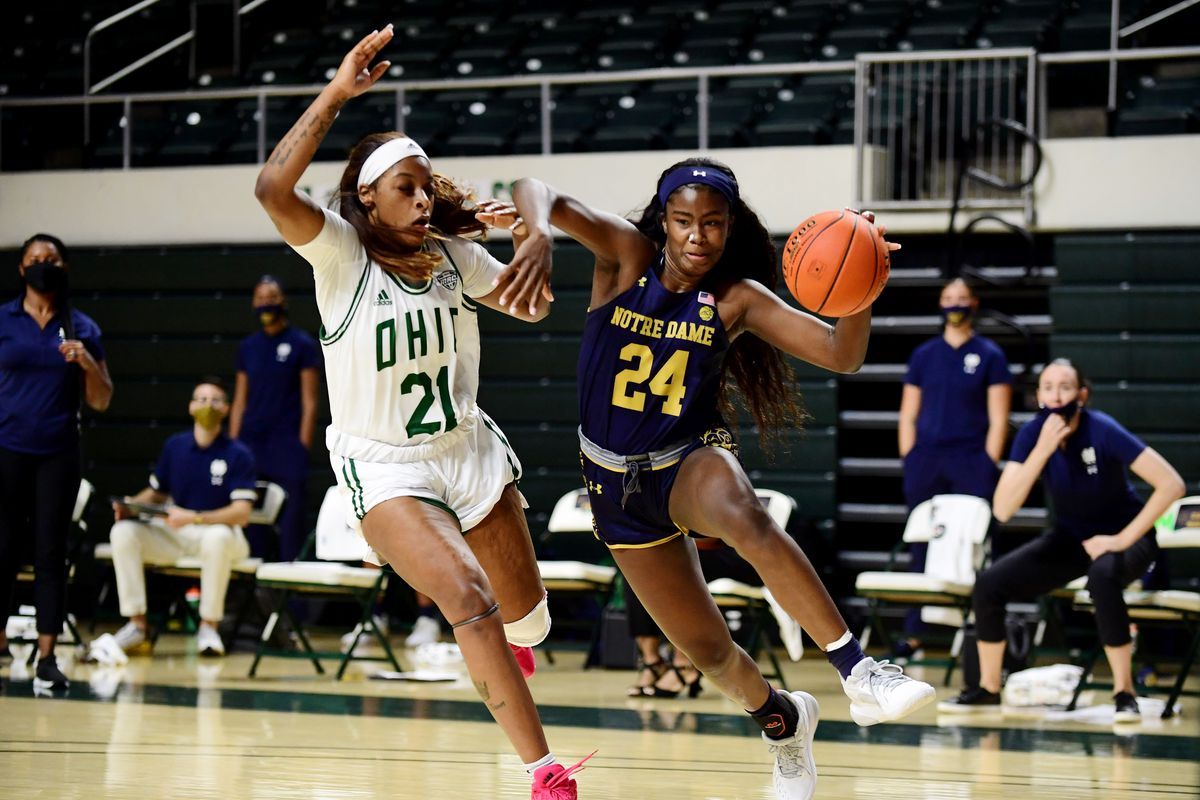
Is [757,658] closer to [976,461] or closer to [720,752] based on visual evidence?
[976,461]

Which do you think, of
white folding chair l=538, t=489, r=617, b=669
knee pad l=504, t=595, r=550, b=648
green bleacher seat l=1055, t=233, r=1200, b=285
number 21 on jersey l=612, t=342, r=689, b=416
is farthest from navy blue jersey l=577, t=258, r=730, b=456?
green bleacher seat l=1055, t=233, r=1200, b=285

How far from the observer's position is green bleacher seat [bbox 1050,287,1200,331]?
10.0 m

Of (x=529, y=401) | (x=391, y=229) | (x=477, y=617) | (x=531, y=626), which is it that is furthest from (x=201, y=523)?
(x=477, y=617)

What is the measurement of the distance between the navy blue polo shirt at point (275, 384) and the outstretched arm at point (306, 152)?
6369 millimetres

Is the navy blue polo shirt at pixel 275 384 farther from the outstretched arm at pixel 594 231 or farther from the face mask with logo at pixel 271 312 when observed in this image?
the outstretched arm at pixel 594 231

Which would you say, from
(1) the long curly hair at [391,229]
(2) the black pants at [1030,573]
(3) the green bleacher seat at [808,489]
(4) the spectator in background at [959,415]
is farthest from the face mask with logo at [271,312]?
(1) the long curly hair at [391,229]

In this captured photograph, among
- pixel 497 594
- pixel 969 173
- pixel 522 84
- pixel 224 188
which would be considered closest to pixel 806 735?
pixel 497 594

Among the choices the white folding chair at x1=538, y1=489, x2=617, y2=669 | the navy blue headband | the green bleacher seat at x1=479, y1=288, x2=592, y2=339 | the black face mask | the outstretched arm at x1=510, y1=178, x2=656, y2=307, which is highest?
the navy blue headband

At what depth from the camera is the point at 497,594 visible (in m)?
4.59

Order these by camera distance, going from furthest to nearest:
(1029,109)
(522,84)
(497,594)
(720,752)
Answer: (522,84) → (1029,109) → (720,752) → (497,594)

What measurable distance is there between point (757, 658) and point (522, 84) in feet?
15.1

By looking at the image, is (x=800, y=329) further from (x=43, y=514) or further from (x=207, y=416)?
(x=207, y=416)

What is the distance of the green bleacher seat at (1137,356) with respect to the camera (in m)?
10.0

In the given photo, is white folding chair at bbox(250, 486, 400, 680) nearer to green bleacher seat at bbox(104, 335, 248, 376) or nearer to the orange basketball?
green bleacher seat at bbox(104, 335, 248, 376)
